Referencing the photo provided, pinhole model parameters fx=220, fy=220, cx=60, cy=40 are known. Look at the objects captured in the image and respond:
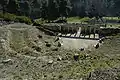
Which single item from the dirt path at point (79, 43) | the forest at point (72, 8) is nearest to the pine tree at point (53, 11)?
the forest at point (72, 8)

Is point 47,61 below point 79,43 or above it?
above

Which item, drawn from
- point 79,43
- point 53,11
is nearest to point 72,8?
point 53,11

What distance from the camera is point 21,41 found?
128 feet

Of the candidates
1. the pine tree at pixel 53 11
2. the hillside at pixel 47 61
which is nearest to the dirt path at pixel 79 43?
the hillside at pixel 47 61

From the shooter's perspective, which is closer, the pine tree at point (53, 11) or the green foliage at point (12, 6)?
the green foliage at point (12, 6)

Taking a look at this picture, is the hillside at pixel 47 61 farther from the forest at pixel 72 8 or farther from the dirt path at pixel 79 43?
the forest at pixel 72 8

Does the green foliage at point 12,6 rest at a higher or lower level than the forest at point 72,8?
higher

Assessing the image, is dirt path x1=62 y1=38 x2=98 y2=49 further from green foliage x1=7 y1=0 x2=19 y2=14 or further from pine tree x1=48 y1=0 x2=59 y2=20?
pine tree x1=48 y1=0 x2=59 y2=20

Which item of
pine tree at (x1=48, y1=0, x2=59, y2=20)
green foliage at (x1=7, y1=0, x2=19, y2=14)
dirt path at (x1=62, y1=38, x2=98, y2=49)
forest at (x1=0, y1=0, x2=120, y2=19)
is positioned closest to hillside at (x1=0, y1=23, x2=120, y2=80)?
dirt path at (x1=62, y1=38, x2=98, y2=49)

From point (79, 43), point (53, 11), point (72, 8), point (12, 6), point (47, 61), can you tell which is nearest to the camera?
point (47, 61)

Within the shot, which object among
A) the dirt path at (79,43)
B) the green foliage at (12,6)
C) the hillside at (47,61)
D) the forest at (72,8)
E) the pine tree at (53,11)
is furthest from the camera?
the forest at (72,8)

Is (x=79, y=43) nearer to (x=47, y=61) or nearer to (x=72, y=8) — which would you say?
(x=47, y=61)

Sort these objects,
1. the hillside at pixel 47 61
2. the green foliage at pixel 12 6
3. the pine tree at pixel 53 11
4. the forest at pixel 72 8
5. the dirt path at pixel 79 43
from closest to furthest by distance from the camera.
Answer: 1. the hillside at pixel 47 61
2. the dirt path at pixel 79 43
3. the green foliage at pixel 12 6
4. the pine tree at pixel 53 11
5. the forest at pixel 72 8

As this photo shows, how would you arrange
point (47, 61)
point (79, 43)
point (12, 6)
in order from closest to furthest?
point (47, 61) → point (79, 43) → point (12, 6)
